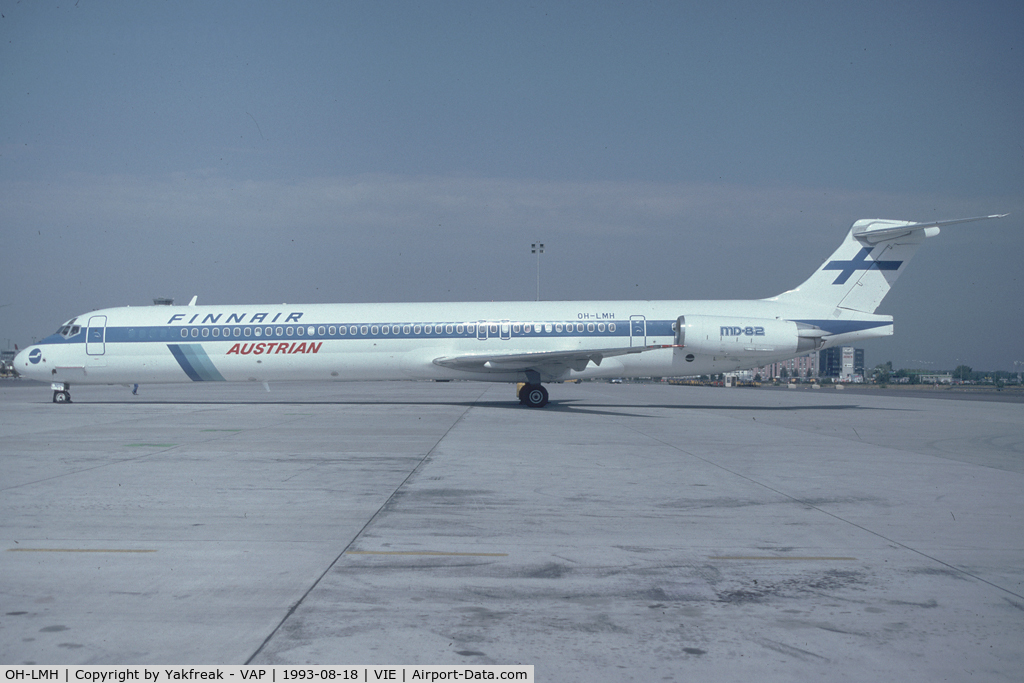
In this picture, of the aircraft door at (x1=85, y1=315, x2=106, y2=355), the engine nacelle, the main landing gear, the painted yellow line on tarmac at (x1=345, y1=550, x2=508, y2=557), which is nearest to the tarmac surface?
the painted yellow line on tarmac at (x1=345, y1=550, x2=508, y2=557)

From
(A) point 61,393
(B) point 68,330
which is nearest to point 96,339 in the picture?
(B) point 68,330

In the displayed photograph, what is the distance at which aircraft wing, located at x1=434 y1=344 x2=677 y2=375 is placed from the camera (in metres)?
21.1

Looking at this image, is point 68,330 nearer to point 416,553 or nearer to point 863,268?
point 416,553

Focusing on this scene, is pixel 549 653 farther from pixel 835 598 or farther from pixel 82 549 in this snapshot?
pixel 82 549

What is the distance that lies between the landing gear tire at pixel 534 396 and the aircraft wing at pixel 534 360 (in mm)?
569

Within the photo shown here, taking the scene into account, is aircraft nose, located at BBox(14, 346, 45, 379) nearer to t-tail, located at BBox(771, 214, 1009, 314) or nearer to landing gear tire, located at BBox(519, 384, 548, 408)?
landing gear tire, located at BBox(519, 384, 548, 408)

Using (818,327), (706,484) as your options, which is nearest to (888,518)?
(706,484)

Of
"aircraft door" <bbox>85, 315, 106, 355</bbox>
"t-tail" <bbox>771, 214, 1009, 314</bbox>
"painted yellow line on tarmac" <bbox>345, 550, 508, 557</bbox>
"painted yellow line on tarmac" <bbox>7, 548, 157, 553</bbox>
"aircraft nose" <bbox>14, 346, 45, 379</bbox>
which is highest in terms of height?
"t-tail" <bbox>771, 214, 1009, 314</bbox>

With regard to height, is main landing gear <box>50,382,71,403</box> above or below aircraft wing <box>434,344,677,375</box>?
below

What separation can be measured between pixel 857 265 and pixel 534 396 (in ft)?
36.7

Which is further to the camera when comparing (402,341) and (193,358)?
(193,358)

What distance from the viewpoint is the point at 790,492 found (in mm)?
8492

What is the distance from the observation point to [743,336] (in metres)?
22.7
